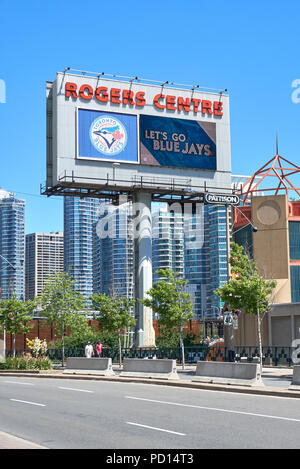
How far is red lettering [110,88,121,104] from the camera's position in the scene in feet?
205

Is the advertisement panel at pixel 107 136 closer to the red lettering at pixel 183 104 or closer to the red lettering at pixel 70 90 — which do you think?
the red lettering at pixel 70 90

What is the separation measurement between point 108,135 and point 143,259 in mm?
12160

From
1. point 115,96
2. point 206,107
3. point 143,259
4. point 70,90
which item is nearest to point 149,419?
point 143,259

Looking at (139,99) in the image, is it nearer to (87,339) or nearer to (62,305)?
(62,305)

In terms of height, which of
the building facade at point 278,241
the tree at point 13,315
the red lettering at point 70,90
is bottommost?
the tree at point 13,315

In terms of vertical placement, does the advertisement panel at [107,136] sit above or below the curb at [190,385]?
above

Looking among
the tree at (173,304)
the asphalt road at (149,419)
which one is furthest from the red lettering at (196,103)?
the asphalt road at (149,419)

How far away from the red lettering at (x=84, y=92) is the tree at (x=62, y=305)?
16.8m

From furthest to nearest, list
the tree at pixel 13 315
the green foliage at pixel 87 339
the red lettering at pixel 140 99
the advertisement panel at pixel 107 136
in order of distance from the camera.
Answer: the red lettering at pixel 140 99
the advertisement panel at pixel 107 136
the green foliage at pixel 87 339
the tree at pixel 13 315

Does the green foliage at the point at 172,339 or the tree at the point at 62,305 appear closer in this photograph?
the green foliage at the point at 172,339

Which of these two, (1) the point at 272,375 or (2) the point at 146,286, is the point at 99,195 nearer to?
(2) the point at 146,286

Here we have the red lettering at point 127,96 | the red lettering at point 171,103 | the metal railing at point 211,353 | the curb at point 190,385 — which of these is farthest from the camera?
the red lettering at point 171,103

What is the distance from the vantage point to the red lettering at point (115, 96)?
6262 centimetres
